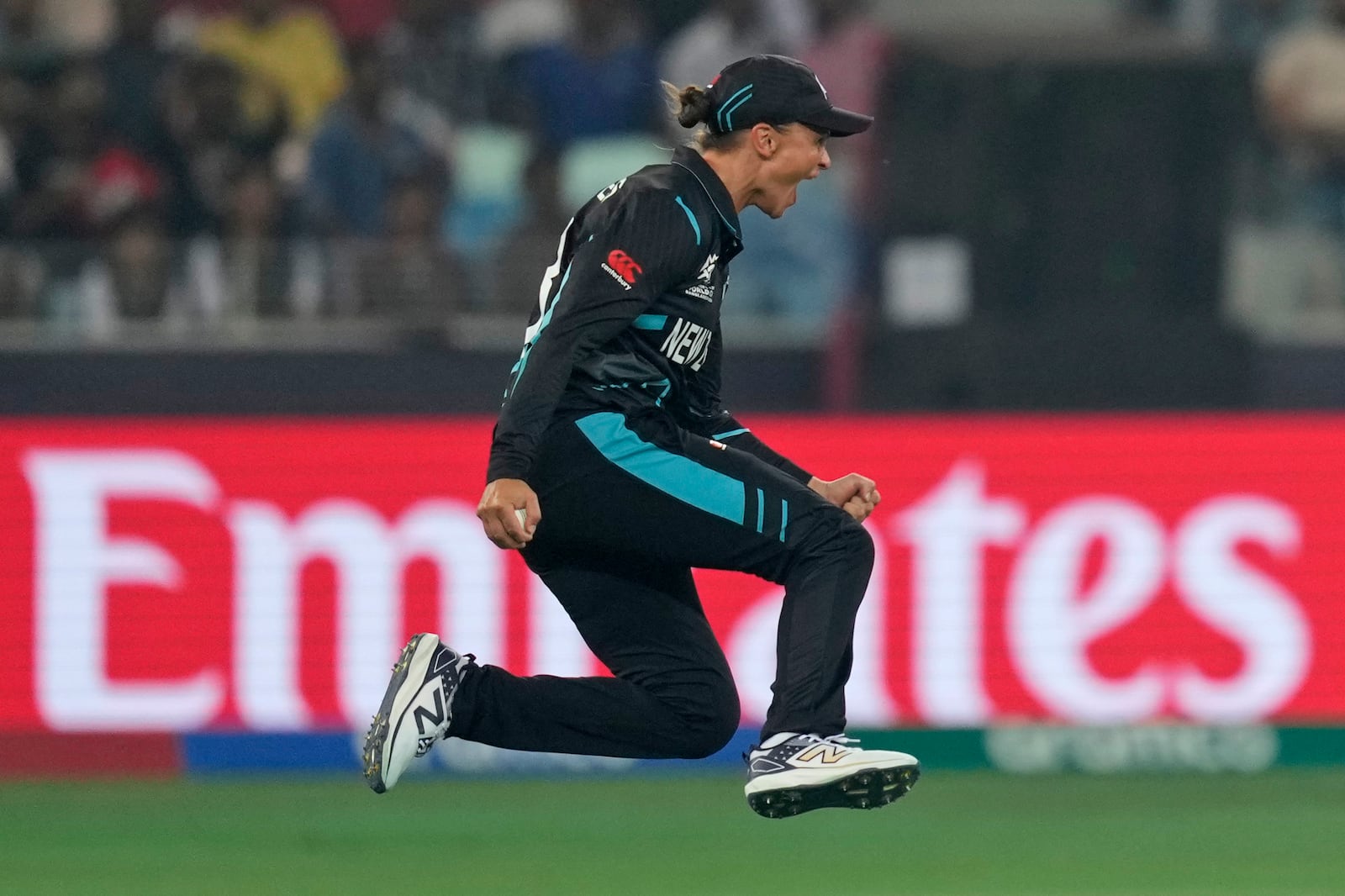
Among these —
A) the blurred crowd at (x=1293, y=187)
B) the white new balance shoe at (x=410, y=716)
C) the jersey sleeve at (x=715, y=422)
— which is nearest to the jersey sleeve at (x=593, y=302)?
the jersey sleeve at (x=715, y=422)

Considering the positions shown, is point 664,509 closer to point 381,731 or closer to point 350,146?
point 381,731

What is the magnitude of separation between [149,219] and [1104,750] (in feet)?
17.7

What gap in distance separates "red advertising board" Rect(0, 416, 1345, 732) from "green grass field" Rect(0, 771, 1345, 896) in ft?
1.36

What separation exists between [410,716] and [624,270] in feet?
4.08

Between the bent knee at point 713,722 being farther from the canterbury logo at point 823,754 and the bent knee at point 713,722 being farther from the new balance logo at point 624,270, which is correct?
the new balance logo at point 624,270

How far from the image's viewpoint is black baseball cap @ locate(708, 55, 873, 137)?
17.1ft

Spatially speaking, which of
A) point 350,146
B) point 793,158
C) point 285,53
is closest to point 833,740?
point 793,158

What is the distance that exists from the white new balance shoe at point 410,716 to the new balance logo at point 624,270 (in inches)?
44.7

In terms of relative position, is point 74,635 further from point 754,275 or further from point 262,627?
point 754,275

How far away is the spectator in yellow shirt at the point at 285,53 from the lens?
12.1 m

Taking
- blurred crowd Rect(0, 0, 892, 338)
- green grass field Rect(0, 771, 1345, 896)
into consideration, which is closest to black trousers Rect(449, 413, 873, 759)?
green grass field Rect(0, 771, 1345, 896)

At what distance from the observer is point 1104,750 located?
9641mm

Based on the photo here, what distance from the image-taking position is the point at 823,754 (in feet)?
16.4

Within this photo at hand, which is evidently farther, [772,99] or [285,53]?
[285,53]
